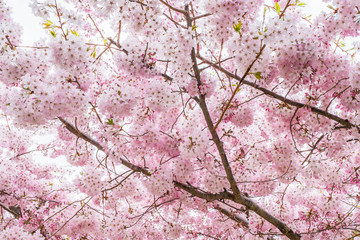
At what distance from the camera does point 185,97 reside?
209 inches

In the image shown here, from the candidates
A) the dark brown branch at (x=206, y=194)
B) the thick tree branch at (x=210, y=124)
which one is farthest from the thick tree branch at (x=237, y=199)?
the thick tree branch at (x=210, y=124)

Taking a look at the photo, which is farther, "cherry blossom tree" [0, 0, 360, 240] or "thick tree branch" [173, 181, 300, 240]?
"thick tree branch" [173, 181, 300, 240]

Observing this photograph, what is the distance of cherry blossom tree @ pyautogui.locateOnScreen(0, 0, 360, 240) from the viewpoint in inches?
126

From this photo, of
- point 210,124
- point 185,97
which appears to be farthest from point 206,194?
point 185,97

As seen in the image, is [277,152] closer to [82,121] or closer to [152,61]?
[152,61]

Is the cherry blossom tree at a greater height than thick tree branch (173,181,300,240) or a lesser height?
greater

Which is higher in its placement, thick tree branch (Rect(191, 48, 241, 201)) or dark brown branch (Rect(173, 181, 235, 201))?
thick tree branch (Rect(191, 48, 241, 201))

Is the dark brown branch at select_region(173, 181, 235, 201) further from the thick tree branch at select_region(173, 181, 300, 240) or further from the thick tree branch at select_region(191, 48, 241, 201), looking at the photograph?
the thick tree branch at select_region(191, 48, 241, 201)

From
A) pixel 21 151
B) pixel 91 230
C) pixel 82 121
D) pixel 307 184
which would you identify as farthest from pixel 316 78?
pixel 21 151

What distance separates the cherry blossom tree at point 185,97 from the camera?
3.19 m

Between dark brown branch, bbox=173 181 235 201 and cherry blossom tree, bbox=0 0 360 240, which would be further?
dark brown branch, bbox=173 181 235 201

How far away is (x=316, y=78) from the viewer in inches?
151

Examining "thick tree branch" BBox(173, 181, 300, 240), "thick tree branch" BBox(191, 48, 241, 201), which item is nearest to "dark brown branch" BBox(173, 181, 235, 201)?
"thick tree branch" BBox(173, 181, 300, 240)

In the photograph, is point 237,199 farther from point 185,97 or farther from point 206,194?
point 185,97
